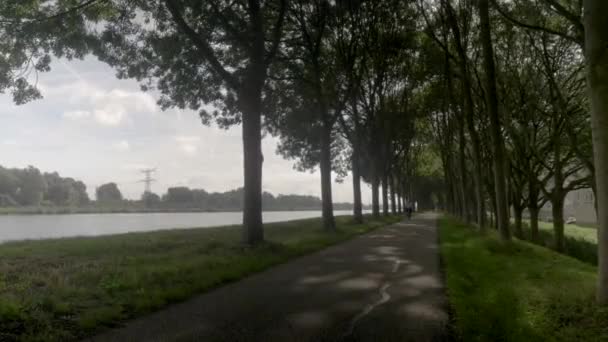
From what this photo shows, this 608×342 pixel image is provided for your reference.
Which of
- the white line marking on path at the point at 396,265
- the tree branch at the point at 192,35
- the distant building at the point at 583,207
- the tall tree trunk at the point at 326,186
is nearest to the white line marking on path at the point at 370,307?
the white line marking on path at the point at 396,265

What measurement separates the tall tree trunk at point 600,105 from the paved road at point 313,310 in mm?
2433

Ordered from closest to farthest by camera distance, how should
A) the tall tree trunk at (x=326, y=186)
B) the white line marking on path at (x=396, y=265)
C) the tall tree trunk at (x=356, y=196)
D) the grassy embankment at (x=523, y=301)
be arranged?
the grassy embankment at (x=523, y=301)
the white line marking on path at (x=396, y=265)
the tall tree trunk at (x=326, y=186)
the tall tree trunk at (x=356, y=196)

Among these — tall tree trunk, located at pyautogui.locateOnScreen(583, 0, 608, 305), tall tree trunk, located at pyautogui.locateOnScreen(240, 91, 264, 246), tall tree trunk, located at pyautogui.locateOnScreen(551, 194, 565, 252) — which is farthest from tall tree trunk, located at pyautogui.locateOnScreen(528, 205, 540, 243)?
tall tree trunk, located at pyautogui.locateOnScreen(583, 0, 608, 305)

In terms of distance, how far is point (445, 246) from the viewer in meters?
14.6

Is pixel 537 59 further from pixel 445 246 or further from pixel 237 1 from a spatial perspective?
pixel 237 1

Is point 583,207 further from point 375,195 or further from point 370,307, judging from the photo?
point 370,307

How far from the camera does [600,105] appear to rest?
235 inches

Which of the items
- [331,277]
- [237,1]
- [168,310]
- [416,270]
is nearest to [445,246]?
[416,270]

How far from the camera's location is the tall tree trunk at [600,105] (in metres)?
5.84

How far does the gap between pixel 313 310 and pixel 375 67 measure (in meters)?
24.8

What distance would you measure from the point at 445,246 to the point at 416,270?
541 cm

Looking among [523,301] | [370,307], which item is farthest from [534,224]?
[370,307]

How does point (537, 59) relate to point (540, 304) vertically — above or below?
above

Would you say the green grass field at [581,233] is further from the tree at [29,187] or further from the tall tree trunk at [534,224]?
the tree at [29,187]
